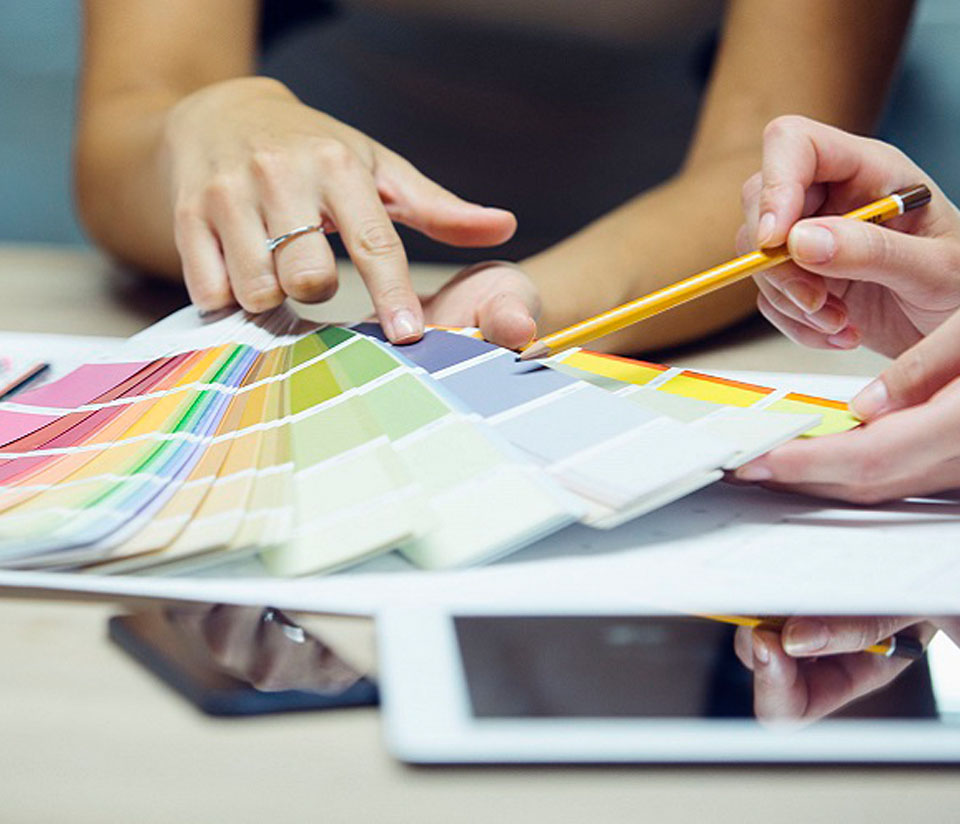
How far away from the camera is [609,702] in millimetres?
269

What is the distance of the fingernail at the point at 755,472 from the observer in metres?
0.40

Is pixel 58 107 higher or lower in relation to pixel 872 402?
lower

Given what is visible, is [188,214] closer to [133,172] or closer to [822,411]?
[133,172]

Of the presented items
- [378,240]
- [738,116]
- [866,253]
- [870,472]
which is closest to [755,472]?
[870,472]

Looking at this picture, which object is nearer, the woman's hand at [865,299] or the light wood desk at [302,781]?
the light wood desk at [302,781]

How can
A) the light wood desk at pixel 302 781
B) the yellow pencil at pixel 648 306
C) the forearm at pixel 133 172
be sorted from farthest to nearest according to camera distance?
1. the forearm at pixel 133 172
2. the yellow pencil at pixel 648 306
3. the light wood desk at pixel 302 781

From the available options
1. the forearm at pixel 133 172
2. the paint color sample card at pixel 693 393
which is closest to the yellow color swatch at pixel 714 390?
the paint color sample card at pixel 693 393

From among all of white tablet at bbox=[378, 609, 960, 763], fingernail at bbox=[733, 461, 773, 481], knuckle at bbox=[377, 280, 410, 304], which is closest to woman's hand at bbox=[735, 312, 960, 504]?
fingernail at bbox=[733, 461, 773, 481]

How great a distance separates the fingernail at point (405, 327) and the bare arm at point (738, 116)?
0.66 feet

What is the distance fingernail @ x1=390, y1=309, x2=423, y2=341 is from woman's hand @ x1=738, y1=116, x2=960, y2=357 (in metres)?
0.16

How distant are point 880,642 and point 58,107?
3.71 ft

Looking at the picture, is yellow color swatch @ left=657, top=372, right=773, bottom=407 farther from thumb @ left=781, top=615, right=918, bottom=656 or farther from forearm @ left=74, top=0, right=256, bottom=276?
forearm @ left=74, top=0, right=256, bottom=276

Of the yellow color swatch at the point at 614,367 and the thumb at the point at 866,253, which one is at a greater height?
the thumb at the point at 866,253

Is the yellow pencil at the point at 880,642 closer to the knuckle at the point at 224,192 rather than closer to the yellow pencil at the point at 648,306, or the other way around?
the yellow pencil at the point at 648,306
